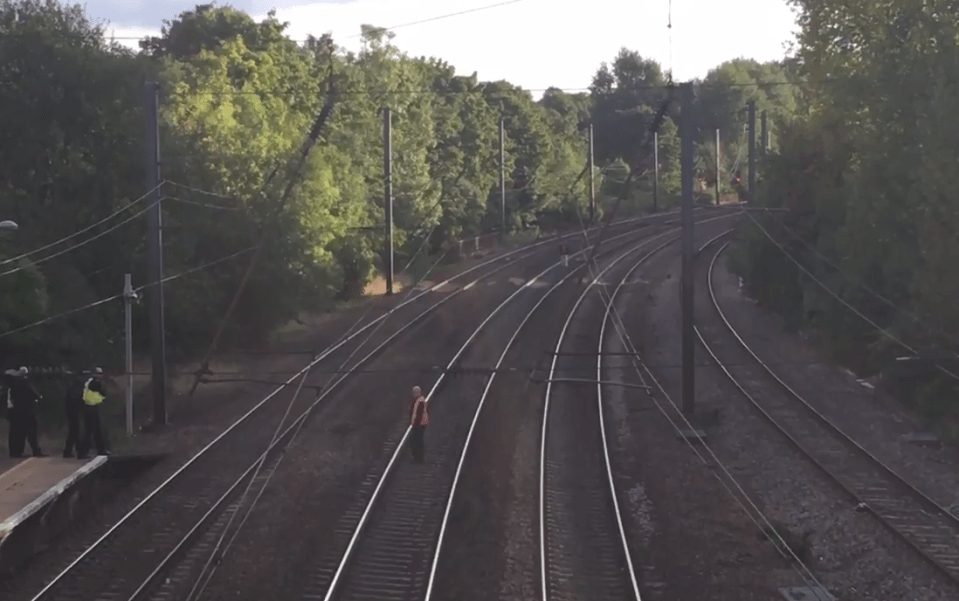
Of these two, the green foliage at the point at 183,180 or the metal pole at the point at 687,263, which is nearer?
the metal pole at the point at 687,263

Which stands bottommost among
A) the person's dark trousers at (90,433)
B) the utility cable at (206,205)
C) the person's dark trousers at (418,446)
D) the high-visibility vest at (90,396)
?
the person's dark trousers at (418,446)

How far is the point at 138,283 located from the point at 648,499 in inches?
514

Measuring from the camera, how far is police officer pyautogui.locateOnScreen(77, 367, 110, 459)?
51.6ft

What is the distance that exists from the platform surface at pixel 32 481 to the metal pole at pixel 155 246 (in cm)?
419

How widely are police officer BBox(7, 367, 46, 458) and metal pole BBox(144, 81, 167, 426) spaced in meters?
3.83

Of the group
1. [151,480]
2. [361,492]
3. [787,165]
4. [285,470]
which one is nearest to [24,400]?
[151,480]

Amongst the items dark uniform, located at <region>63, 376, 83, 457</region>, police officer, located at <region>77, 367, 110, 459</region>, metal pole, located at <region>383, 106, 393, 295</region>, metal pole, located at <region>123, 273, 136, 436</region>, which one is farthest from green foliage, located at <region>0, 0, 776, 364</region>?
police officer, located at <region>77, 367, 110, 459</region>

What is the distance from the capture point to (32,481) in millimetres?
14055

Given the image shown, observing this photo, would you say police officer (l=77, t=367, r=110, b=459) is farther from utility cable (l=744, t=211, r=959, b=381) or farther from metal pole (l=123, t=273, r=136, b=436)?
utility cable (l=744, t=211, r=959, b=381)

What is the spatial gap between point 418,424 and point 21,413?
5.69m

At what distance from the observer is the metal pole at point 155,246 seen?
19.1 m

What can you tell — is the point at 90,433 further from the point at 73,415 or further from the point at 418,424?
the point at 418,424

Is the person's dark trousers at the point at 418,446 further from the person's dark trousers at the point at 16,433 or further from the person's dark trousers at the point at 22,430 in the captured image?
the person's dark trousers at the point at 16,433

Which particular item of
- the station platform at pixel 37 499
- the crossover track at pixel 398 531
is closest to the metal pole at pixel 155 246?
the station platform at pixel 37 499
